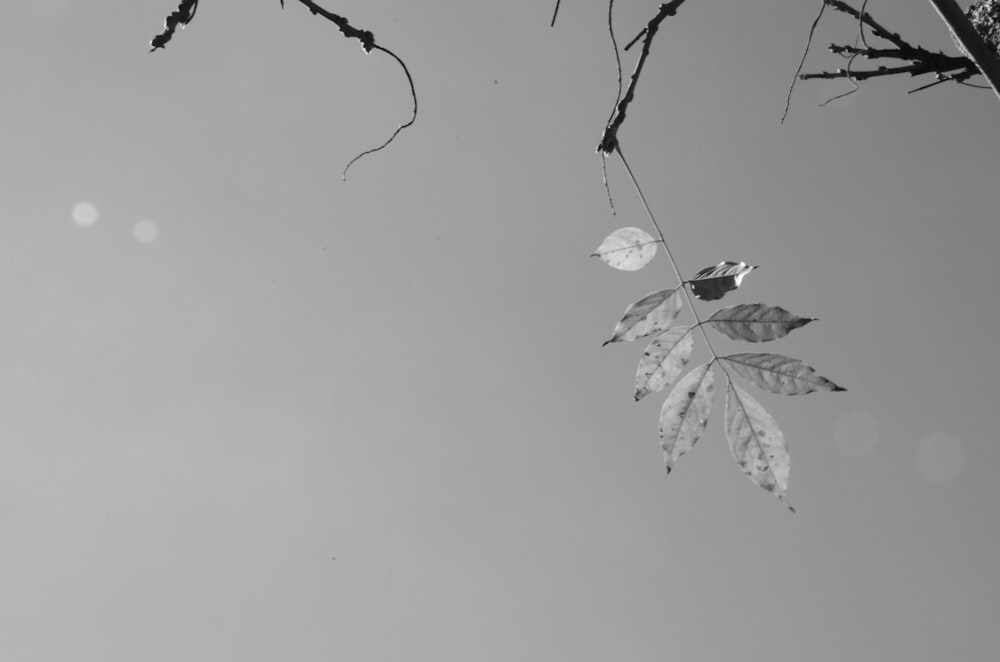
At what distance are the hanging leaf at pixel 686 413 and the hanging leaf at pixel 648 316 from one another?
0.09 m

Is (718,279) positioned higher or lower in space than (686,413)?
higher

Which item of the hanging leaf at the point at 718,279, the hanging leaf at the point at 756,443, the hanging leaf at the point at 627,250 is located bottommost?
the hanging leaf at the point at 756,443

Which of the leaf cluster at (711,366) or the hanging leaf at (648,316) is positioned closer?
the leaf cluster at (711,366)

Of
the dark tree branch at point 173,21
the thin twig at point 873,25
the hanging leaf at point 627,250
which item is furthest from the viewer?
the thin twig at point 873,25

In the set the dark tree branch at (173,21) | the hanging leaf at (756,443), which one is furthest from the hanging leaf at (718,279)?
the dark tree branch at (173,21)

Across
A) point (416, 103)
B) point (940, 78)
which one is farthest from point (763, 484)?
point (940, 78)

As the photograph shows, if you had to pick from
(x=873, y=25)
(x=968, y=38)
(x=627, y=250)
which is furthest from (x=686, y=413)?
(x=873, y=25)

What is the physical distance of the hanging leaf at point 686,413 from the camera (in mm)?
963

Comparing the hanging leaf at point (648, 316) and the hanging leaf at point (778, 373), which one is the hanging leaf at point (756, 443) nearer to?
the hanging leaf at point (778, 373)

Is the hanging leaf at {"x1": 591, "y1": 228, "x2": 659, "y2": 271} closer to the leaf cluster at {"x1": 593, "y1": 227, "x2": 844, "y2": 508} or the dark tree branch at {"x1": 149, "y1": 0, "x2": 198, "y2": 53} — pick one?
the leaf cluster at {"x1": 593, "y1": 227, "x2": 844, "y2": 508}

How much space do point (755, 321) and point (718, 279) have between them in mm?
73

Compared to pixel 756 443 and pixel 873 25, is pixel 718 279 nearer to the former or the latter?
pixel 756 443

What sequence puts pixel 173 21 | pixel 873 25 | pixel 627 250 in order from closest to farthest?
pixel 173 21
pixel 627 250
pixel 873 25

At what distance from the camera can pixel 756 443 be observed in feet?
3.04
